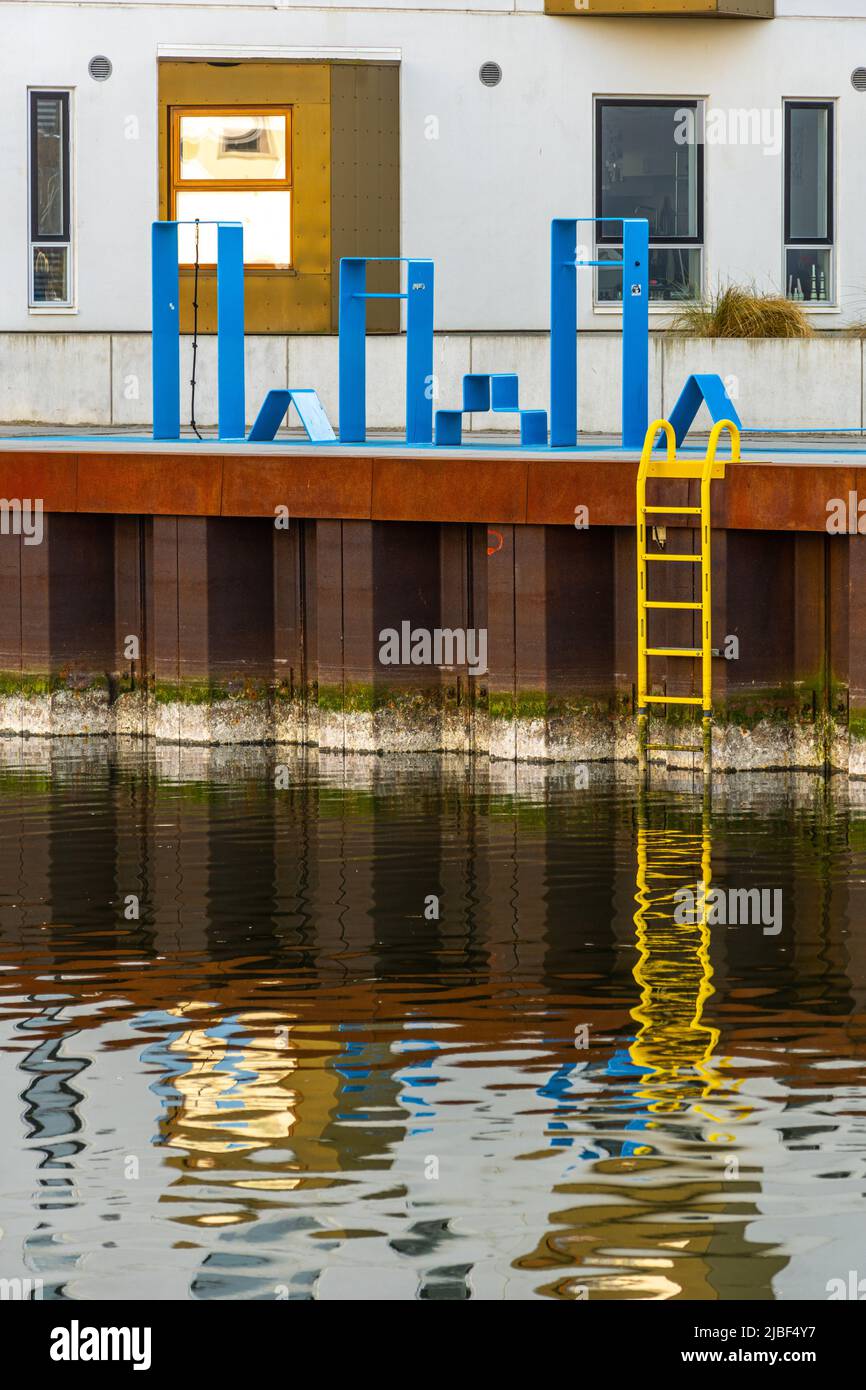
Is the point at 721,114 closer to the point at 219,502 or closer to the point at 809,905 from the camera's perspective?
the point at 219,502

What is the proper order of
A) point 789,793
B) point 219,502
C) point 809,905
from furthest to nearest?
point 219,502 → point 789,793 → point 809,905

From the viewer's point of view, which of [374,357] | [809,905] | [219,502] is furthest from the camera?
[374,357]

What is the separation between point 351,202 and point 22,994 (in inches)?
736

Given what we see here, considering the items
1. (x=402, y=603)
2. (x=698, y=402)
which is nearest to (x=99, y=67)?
(x=402, y=603)

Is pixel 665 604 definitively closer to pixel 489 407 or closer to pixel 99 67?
pixel 489 407

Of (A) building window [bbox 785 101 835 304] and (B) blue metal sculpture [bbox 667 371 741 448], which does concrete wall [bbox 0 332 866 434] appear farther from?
(B) blue metal sculpture [bbox 667 371 741 448]

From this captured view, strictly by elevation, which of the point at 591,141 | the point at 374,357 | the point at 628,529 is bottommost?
the point at 628,529

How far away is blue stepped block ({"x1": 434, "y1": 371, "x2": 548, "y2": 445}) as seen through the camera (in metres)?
21.3

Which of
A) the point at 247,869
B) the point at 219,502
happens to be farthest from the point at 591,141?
the point at 247,869

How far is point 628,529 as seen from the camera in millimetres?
18766

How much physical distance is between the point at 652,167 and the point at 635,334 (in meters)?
9.77

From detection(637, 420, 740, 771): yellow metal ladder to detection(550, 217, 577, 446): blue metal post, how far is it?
121 inches

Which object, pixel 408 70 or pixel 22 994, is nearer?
Answer: pixel 22 994
